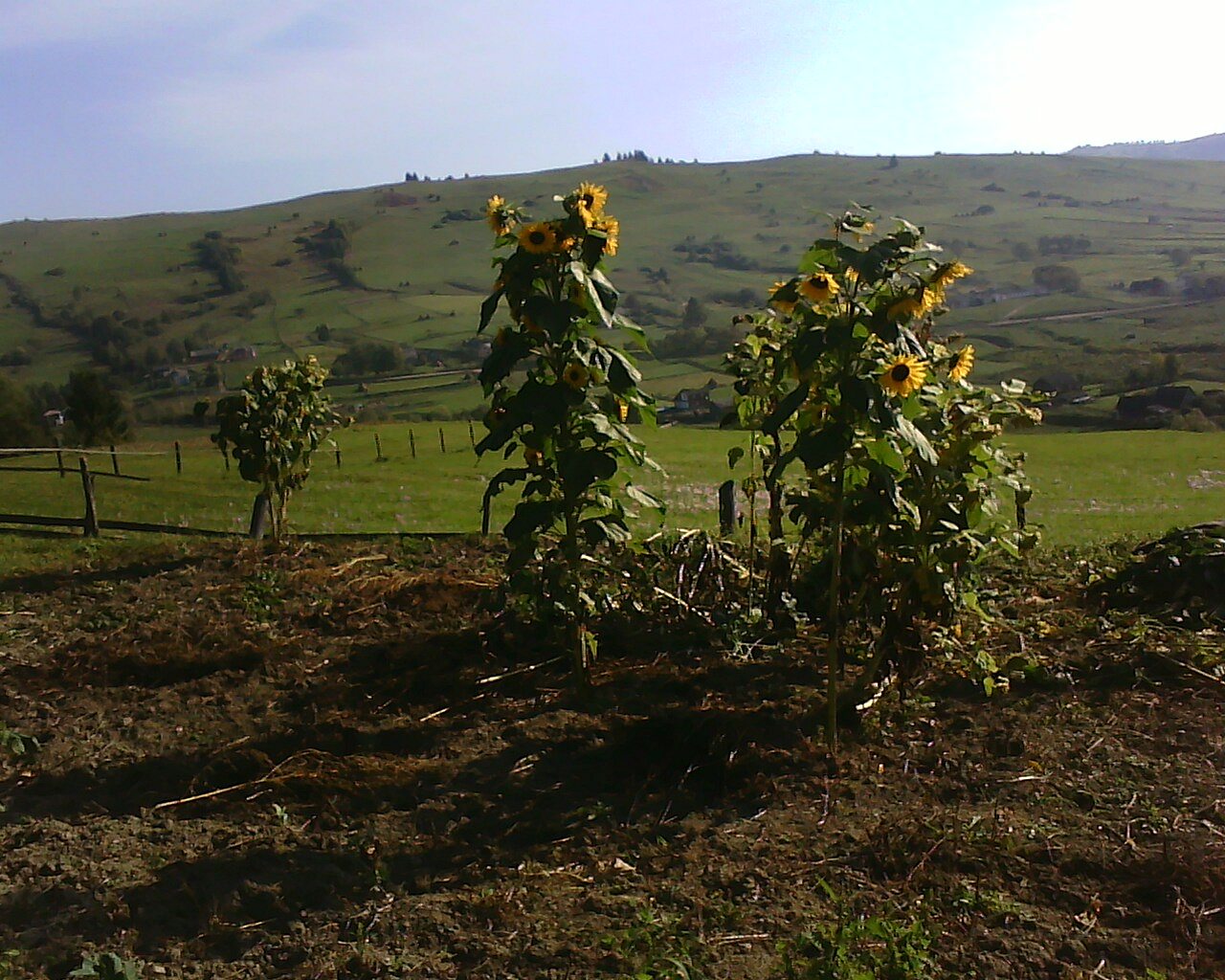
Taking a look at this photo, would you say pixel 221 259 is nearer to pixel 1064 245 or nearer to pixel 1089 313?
pixel 1089 313

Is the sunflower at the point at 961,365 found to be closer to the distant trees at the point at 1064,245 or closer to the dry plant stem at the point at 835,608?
the dry plant stem at the point at 835,608

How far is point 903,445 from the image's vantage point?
5.60 m

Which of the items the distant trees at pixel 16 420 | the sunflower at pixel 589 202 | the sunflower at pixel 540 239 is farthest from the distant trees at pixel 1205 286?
the sunflower at pixel 540 239

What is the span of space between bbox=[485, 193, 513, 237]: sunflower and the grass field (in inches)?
249

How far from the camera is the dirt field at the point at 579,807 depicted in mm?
4215

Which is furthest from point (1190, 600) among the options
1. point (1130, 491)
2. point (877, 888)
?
point (1130, 491)

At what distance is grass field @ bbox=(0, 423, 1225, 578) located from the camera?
63.5 feet

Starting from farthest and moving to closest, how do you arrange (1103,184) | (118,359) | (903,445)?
(1103,184) → (118,359) → (903,445)

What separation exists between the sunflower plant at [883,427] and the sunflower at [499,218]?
1691 millimetres

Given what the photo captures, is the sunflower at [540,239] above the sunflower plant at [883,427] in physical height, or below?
above

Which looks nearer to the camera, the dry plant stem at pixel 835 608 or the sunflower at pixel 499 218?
the dry plant stem at pixel 835 608

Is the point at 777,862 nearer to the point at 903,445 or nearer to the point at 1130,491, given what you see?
the point at 903,445

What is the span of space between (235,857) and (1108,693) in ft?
17.2

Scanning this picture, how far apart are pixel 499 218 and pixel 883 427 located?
263cm
